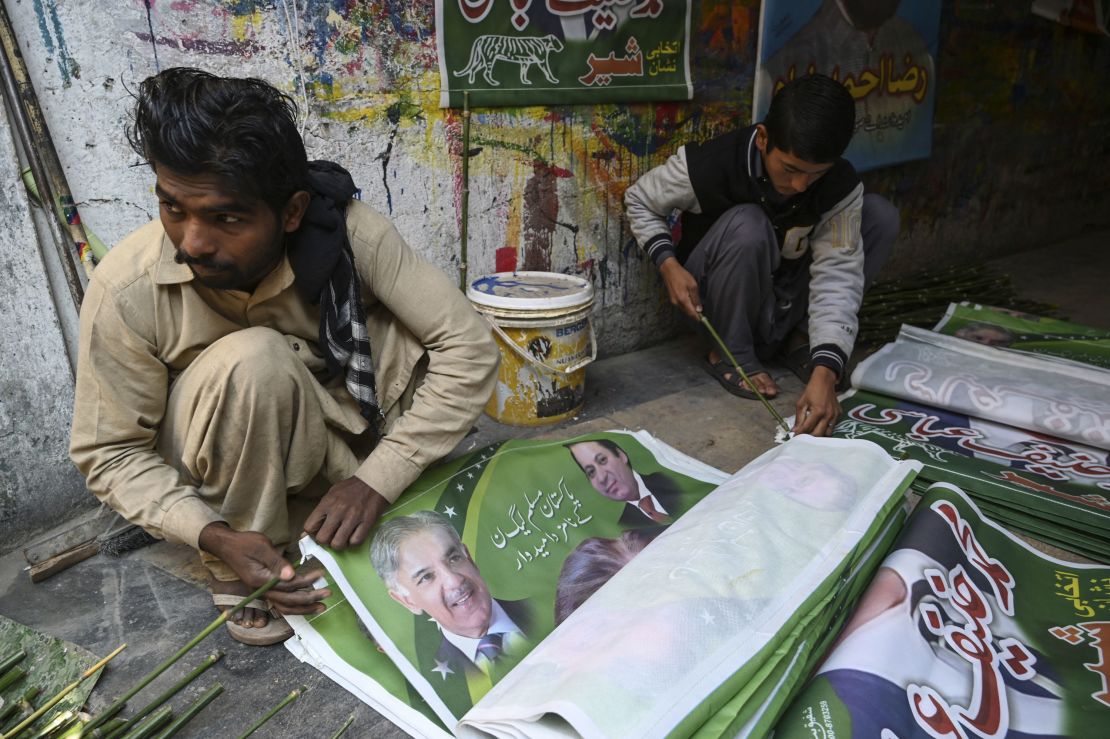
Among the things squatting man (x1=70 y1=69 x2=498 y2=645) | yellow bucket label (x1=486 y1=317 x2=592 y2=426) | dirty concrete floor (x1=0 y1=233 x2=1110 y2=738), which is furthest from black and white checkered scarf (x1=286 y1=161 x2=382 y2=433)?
yellow bucket label (x1=486 y1=317 x2=592 y2=426)

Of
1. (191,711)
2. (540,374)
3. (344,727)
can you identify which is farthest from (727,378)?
(191,711)

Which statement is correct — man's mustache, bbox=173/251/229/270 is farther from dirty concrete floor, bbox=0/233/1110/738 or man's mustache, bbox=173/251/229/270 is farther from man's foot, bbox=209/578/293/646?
Result: dirty concrete floor, bbox=0/233/1110/738

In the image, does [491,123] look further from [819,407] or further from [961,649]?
[961,649]

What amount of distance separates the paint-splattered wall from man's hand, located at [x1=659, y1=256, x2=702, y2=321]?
0.37 metres

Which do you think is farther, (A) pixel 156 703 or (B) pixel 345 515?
(B) pixel 345 515

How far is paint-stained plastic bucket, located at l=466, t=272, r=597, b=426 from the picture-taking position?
2.31 metres

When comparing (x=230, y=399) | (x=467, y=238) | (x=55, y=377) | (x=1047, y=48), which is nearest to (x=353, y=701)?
(x=230, y=399)

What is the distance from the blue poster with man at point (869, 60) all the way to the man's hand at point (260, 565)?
2.58 m

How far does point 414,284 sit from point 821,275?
149 cm

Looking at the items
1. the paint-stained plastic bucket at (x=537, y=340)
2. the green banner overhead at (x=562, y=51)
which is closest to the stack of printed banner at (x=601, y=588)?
the paint-stained plastic bucket at (x=537, y=340)

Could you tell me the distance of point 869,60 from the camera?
3.60 metres

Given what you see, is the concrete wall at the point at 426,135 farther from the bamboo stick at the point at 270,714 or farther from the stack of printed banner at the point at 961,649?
the stack of printed banner at the point at 961,649

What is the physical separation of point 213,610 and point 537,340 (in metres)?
1.15

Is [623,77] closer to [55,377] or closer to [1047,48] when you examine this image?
[55,377]
